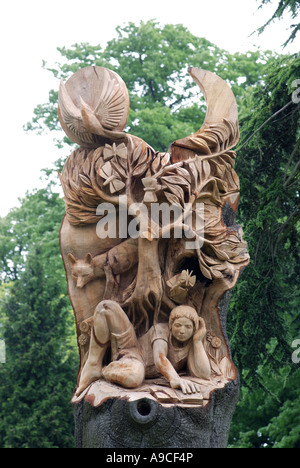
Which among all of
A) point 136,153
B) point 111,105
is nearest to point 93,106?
point 111,105

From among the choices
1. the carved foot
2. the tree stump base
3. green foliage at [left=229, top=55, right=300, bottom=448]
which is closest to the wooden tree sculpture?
the carved foot

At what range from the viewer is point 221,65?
1880 centimetres

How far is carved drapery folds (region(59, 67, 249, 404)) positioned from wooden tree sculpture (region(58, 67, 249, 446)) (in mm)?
10

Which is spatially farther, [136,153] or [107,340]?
[136,153]

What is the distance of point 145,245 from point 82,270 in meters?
0.70

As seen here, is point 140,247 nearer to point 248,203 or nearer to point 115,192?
point 115,192

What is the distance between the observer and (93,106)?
7.86 m

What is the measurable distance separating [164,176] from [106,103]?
0.92m

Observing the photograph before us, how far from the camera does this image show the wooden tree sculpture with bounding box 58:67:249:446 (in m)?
7.31

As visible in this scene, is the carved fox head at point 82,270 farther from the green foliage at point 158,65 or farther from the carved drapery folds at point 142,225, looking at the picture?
the green foliage at point 158,65

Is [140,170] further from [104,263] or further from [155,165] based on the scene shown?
[104,263]

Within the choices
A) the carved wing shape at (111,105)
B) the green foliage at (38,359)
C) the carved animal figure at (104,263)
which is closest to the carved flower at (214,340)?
the carved animal figure at (104,263)

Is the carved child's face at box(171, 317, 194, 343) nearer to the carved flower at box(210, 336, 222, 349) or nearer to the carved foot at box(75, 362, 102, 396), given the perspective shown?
the carved flower at box(210, 336, 222, 349)
